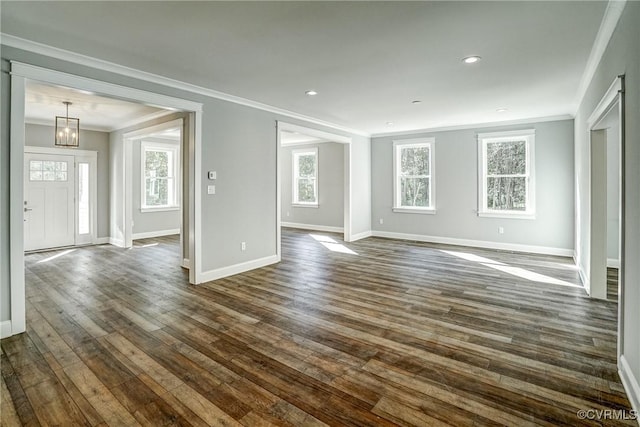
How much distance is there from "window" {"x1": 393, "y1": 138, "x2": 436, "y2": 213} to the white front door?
24.2 feet

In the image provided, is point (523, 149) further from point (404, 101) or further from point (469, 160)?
point (404, 101)

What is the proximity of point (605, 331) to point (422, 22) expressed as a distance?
3.15 metres

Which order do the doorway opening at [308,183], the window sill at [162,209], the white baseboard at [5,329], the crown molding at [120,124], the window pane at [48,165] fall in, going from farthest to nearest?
1. the doorway opening at [308,183]
2. the window sill at [162,209]
3. the window pane at [48,165]
4. the crown molding at [120,124]
5. the white baseboard at [5,329]

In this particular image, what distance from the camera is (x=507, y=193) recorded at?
657 cm

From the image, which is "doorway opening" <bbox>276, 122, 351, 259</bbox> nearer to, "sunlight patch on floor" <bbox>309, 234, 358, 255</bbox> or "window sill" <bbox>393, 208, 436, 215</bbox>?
"sunlight patch on floor" <bbox>309, 234, 358, 255</bbox>

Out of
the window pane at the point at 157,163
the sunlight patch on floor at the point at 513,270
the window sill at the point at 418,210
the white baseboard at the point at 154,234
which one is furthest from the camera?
the window pane at the point at 157,163

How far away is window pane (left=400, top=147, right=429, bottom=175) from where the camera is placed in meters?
7.57

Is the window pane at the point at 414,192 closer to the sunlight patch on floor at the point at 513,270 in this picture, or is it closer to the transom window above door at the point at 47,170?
the sunlight patch on floor at the point at 513,270

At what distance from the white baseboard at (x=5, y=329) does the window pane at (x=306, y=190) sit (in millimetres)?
7556

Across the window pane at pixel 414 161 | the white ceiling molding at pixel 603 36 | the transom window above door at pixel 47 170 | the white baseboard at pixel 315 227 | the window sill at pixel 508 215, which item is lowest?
the white baseboard at pixel 315 227

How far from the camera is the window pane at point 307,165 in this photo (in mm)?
9773

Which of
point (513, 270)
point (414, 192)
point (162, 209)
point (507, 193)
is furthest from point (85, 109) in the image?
point (507, 193)

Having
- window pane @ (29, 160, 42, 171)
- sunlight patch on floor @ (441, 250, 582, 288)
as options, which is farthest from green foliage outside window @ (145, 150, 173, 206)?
sunlight patch on floor @ (441, 250, 582, 288)
